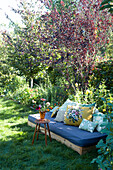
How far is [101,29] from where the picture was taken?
4.86 metres

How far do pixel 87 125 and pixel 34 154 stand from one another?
1.17 meters

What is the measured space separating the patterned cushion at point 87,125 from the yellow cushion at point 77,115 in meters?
0.17

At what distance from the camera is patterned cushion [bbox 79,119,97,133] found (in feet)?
11.0

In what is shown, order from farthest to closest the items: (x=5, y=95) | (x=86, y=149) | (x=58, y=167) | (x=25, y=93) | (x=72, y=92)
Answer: (x=5, y=95) < (x=25, y=93) < (x=72, y=92) < (x=86, y=149) < (x=58, y=167)

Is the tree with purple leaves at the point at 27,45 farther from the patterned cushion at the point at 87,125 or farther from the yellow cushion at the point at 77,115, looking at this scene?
the patterned cushion at the point at 87,125

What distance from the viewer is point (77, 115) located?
3.76m

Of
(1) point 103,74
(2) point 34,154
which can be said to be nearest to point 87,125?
(2) point 34,154

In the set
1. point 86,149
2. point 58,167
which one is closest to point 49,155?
point 58,167

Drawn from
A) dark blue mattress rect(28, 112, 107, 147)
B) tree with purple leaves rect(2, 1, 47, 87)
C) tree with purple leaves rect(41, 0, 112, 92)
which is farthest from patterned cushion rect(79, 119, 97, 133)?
tree with purple leaves rect(2, 1, 47, 87)

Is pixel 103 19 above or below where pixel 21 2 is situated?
below

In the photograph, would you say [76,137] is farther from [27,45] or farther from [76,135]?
[27,45]

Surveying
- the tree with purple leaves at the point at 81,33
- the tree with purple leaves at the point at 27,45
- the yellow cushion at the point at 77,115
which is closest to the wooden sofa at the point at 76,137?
the yellow cushion at the point at 77,115

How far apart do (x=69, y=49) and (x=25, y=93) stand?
129 inches

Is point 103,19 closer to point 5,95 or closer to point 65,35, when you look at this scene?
point 65,35
